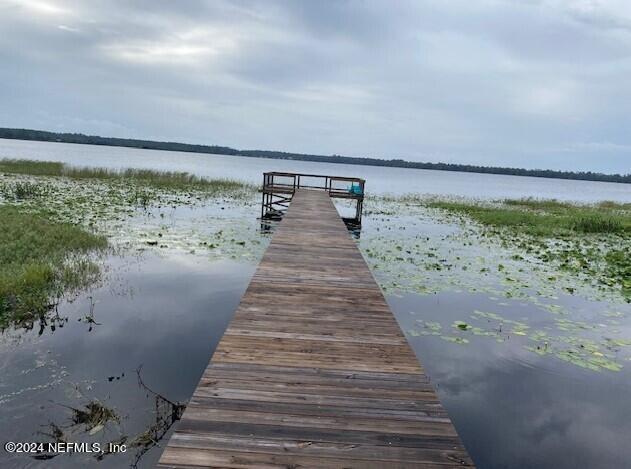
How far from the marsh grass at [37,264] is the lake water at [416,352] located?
0.42 meters

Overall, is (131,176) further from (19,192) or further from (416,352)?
(416,352)

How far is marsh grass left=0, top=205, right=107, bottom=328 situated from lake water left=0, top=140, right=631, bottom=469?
42cm

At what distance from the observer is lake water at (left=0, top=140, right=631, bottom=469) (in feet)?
15.9

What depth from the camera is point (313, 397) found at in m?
3.38

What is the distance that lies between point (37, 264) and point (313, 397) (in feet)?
25.6

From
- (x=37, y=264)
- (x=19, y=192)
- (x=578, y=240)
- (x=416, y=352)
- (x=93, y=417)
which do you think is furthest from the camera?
(x=19, y=192)

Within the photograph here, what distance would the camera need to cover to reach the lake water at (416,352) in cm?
485

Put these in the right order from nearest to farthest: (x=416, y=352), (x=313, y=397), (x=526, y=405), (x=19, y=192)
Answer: (x=313, y=397) < (x=526, y=405) < (x=416, y=352) < (x=19, y=192)

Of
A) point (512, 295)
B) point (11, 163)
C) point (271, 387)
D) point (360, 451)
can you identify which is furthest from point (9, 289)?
point (11, 163)

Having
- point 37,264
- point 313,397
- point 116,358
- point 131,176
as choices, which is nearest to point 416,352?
point 313,397

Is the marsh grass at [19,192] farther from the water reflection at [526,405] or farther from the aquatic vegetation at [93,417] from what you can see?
the water reflection at [526,405]

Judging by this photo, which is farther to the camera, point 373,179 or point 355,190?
point 373,179

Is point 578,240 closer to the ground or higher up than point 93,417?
higher up

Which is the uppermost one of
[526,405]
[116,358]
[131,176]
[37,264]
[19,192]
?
[131,176]
